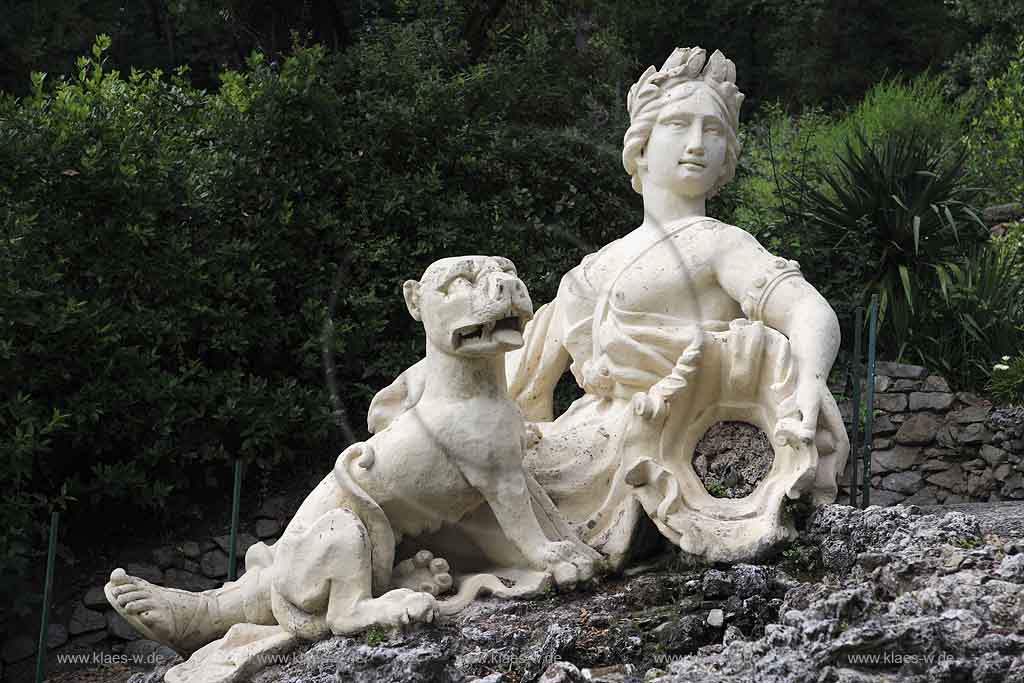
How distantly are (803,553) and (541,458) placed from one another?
1.17m

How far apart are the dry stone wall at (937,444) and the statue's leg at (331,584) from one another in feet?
18.4

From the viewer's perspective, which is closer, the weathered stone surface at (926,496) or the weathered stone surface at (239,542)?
the weathered stone surface at (239,542)

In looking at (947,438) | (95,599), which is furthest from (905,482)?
(95,599)

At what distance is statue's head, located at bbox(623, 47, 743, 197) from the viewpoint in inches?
267

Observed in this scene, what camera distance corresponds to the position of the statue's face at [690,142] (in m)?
6.78

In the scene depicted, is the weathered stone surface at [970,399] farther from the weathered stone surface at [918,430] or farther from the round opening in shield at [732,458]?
the round opening in shield at [732,458]

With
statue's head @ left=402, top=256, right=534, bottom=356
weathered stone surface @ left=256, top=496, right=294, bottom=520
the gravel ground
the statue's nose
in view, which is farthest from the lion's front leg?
weathered stone surface @ left=256, top=496, right=294, bottom=520

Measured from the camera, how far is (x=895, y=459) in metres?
11.0

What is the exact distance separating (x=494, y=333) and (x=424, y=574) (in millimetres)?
930

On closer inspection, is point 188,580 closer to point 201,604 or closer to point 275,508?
point 275,508

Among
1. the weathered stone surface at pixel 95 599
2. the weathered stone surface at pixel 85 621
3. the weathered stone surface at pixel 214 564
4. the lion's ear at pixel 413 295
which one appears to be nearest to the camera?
the lion's ear at pixel 413 295

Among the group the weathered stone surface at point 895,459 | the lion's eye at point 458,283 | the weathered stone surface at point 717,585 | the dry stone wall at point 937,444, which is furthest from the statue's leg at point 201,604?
the weathered stone surface at point 895,459

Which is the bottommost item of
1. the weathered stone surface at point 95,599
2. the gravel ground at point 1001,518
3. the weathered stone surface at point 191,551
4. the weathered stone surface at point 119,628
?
the weathered stone surface at point 119,628

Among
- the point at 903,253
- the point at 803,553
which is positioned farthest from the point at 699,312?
the point at 903,253
